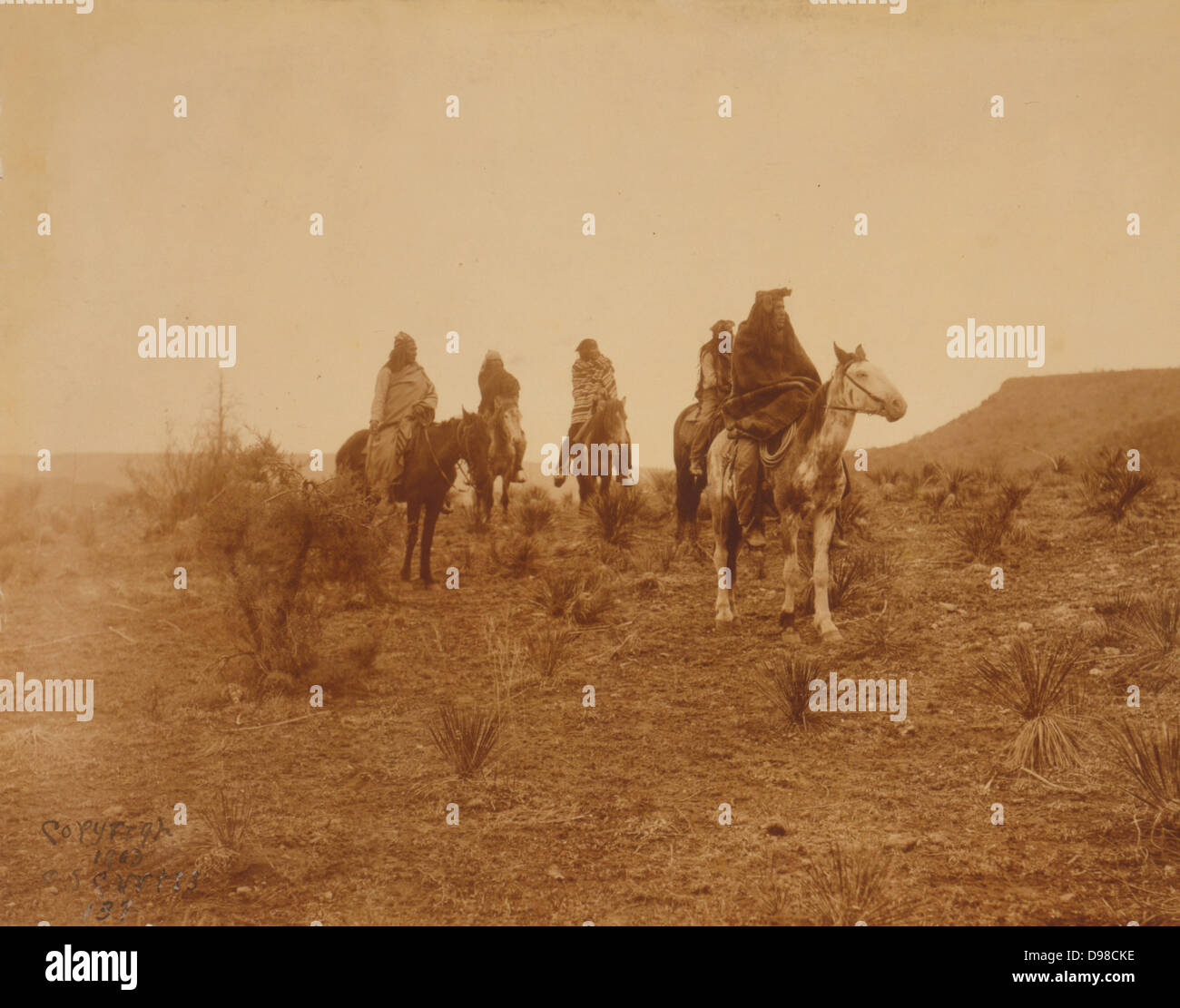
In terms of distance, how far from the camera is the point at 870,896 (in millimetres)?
4578

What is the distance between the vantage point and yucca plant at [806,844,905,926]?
4488 millimetres

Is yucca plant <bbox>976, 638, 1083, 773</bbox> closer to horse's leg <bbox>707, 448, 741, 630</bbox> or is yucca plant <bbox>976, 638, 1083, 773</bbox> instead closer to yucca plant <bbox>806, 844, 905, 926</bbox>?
yucca plant <bbox>806, 844, 905, 926</bbox>

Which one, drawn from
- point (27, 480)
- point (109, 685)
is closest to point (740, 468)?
point (109, 685)

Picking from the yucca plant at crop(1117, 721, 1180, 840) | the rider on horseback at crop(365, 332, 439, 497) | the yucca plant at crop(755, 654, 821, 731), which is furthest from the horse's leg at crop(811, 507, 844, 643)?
the rider on horseback at crop(365, 332, 439, 497)

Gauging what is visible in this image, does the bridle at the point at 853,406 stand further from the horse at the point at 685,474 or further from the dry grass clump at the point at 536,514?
the dry grass clump at the point at 536,514

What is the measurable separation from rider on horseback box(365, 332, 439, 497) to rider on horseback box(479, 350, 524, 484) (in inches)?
35.5

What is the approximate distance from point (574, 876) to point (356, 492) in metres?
5.48

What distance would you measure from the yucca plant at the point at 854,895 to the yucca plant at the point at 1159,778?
5.13 ft

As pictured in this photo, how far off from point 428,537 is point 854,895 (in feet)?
23.5

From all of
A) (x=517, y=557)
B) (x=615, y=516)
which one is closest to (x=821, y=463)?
(x=517, y=557)

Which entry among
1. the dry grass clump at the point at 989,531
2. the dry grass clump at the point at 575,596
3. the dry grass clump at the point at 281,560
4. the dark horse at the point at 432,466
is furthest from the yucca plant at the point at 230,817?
the dry grass clump at the point at 989,531

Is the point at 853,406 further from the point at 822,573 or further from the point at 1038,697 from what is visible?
the point at 1038,697
